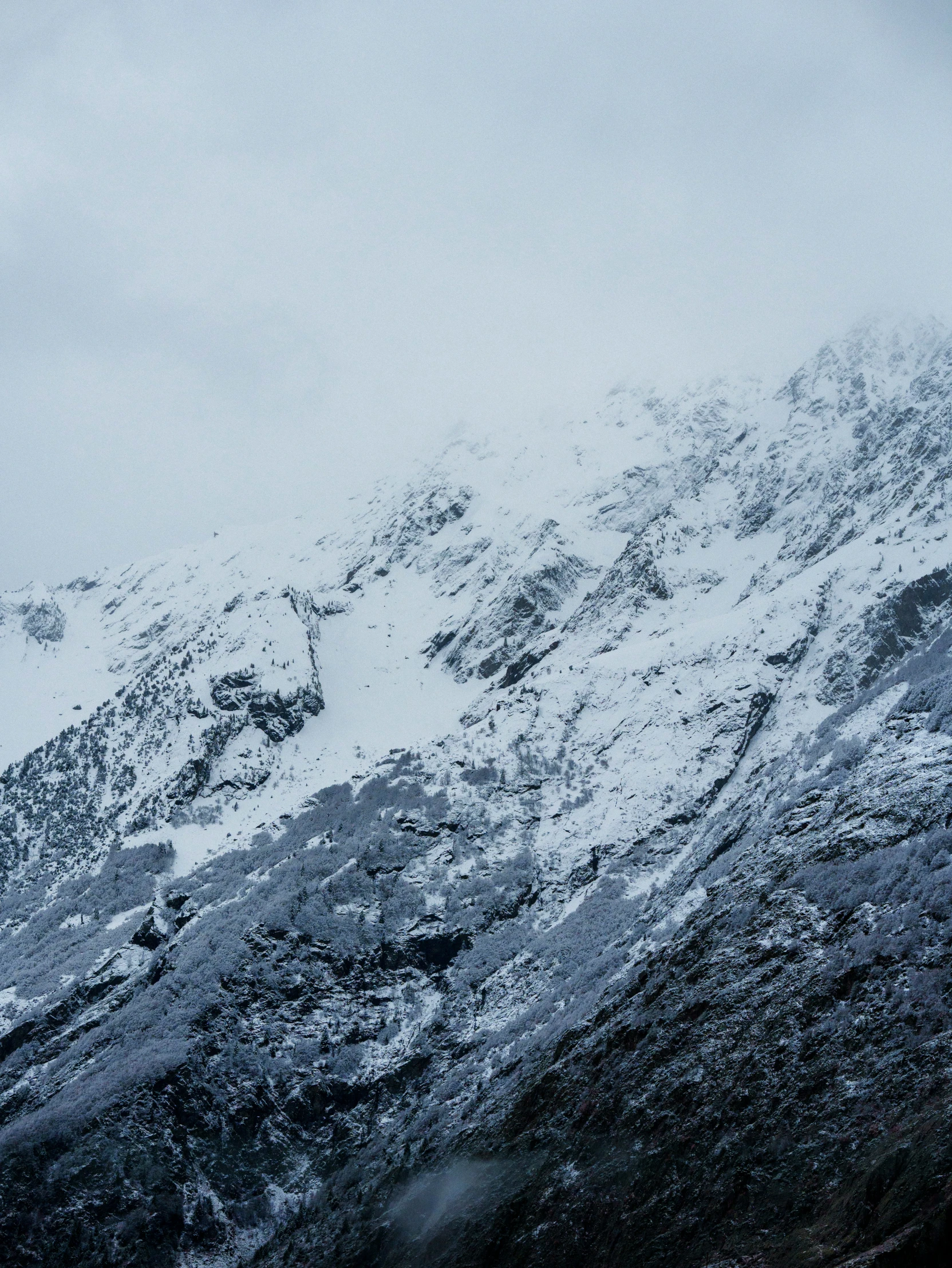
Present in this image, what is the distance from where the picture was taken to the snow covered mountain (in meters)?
34.6

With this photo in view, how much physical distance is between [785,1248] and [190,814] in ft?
369

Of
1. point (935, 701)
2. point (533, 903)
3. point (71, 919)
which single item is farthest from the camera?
point (71, 919)

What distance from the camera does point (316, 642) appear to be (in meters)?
170

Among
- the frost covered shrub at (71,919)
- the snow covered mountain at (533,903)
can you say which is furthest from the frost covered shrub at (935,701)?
the frost covered shrub at (71,919)

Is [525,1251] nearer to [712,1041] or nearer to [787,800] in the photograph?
[712,1041]

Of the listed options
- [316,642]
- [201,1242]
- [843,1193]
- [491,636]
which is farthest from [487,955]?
[316,642]

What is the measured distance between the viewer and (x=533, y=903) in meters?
86.2

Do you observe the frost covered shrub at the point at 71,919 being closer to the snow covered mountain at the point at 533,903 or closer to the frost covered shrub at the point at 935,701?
the snow covered mountain at the point at 533,903

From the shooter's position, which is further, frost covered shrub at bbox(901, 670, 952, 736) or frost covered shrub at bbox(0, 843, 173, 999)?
frost covered shrub at bbox(0, 843, 173, 999)

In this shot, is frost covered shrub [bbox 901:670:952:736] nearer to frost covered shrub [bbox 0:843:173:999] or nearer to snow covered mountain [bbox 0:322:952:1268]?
snow covered mountain [bbox 0:322:952:1268]

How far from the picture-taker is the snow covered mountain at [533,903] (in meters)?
34.6

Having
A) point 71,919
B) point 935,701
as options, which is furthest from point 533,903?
point 71,919

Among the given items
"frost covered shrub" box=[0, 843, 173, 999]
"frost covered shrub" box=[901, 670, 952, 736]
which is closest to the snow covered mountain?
"frost covered shrub" box=[901, 670, 952, 736]

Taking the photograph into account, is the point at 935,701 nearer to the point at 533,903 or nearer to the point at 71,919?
the point at 533,903
